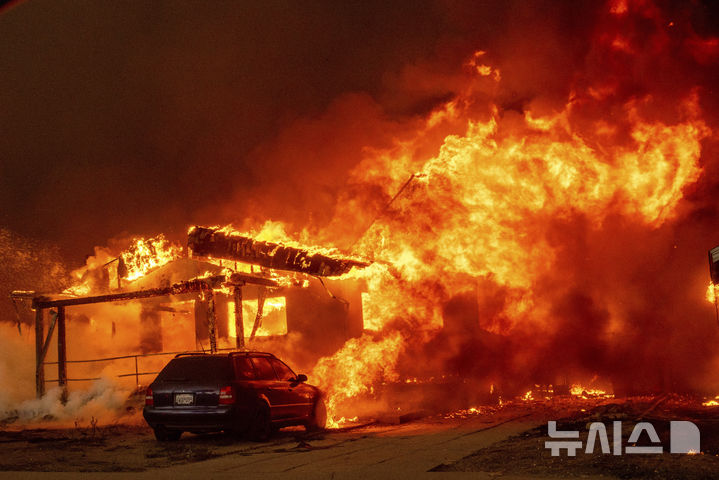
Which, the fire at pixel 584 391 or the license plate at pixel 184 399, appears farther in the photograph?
the fire at pixel 584 391

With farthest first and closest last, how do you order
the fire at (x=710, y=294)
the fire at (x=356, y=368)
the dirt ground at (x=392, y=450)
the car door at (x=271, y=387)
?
the fire at (x=710, y=294)
the fire at (x=356, y=368)
the car door at (x=271, y=387)
the dirt ground at (x=392, y=450)

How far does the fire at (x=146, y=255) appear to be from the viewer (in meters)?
24.2

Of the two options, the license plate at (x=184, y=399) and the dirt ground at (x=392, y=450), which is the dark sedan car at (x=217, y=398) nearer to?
the license plate at (x=184, y=399)

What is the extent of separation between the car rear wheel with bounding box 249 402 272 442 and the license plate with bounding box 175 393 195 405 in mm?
1096

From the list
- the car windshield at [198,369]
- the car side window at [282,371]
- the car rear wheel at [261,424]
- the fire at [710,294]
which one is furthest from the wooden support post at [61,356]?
the fire at [710,294]

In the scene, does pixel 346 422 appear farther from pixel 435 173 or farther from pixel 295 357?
pixel 435 173

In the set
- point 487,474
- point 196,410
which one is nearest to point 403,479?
point 487,474

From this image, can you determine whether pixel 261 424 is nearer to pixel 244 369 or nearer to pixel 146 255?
pixel 244 369

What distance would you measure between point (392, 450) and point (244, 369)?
10.6 ft

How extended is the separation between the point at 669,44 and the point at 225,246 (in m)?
13.1

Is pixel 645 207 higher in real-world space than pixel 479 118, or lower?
lower

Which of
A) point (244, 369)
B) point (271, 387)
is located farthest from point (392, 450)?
point (244, 369)

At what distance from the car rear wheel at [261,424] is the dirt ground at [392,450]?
0.24 meters

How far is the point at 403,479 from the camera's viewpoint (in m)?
8.05
